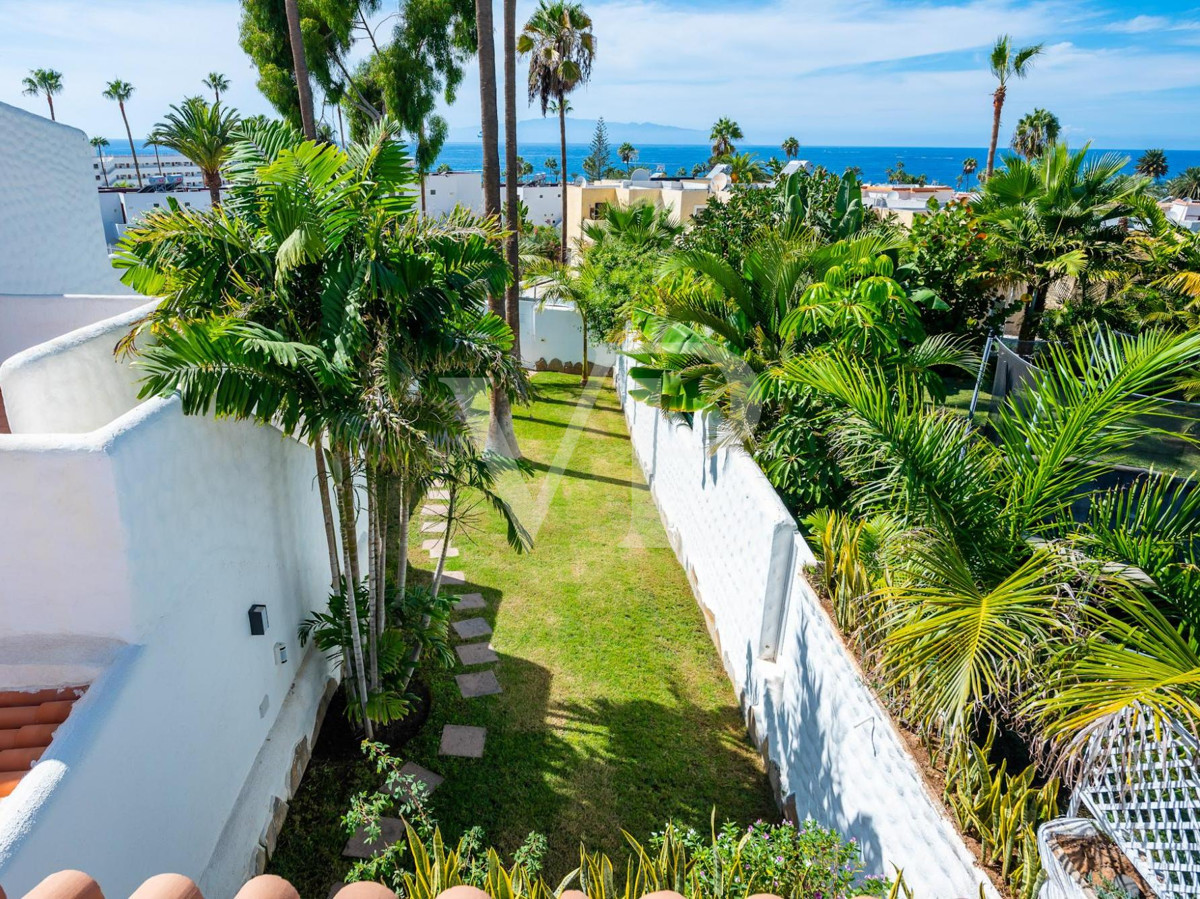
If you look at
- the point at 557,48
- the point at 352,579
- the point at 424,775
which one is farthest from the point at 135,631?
the point at 557,48

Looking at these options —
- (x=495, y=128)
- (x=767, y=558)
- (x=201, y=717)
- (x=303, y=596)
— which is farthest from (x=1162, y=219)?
(x=201, y=717)

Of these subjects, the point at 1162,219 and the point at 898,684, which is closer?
the point at 898,684

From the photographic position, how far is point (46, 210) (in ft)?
26.7

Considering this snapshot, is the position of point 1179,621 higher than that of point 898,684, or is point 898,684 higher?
point 1179,621

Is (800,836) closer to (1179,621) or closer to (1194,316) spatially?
(1179,621)

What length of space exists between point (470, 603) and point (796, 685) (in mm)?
4540

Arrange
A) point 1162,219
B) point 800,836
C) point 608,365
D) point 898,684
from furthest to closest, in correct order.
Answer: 1. point 608,365
2. point 1162,219
3. point 898,684
4. point 800,836

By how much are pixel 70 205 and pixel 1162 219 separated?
14.9 meters

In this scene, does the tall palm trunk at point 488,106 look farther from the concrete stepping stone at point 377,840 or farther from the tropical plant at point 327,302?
the concrete stepping stone at point 377,840

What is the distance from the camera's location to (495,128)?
34.7 feet

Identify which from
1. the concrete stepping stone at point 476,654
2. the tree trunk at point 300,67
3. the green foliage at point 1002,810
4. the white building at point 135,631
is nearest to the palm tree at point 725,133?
the tree trunk at point 300,67

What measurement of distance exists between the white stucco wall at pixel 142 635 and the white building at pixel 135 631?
1cm

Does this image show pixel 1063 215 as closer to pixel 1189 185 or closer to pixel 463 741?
pixel 463 741

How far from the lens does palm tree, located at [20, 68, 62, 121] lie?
5109 centimetres
